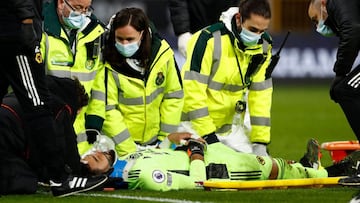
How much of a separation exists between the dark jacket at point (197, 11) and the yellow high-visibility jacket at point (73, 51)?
7.34 ft

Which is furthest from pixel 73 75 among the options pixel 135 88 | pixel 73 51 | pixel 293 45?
pixel 293 45

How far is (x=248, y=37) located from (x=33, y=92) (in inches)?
101

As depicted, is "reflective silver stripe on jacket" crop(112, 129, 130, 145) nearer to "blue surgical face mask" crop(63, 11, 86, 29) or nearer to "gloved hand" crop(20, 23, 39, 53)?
"blue surgical face mask" crop(63, 11, 86, 29)

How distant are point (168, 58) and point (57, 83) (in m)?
1.33

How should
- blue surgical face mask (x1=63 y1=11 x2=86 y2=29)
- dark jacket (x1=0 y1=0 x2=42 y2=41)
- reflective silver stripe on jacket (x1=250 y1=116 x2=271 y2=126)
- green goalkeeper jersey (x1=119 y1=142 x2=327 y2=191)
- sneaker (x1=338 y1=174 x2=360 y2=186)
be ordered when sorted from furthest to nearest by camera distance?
reflective silver stripe on jacket (x1=250 y1=116 x2=271 y2=126) < blue surgical face mask (x1=63 y1=11 x2=86 y2=29) < green goalkeeper jersey (x1=119 y1=142 x2=327 y2=191) < sneaker (x1=338 y1=174 x2=360 y2=186) < dark jacket (x1=0 y1=0 x2=42 y2=41)

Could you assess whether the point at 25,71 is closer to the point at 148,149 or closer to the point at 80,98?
the point at 80,98

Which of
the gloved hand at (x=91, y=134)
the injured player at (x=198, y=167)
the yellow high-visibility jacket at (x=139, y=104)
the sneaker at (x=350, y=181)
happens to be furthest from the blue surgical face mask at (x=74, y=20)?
the sneaker at (x=350, y=181)

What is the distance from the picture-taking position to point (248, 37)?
10.5 meters

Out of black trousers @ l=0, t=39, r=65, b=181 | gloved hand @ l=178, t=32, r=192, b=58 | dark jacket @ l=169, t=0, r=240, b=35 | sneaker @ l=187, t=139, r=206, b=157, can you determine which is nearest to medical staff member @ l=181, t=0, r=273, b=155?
sneaker @ l=187, t=139, r=206, b=157

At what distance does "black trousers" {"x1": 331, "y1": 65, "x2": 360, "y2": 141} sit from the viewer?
8688 millimetres

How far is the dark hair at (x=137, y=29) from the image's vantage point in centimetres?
1010

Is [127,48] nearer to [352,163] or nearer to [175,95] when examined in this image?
[175,95]

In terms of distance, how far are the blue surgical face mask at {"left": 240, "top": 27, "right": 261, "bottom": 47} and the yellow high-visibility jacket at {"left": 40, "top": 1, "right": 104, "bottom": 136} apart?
1203mm

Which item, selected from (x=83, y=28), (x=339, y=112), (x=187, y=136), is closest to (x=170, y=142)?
(x=187, y=136)
